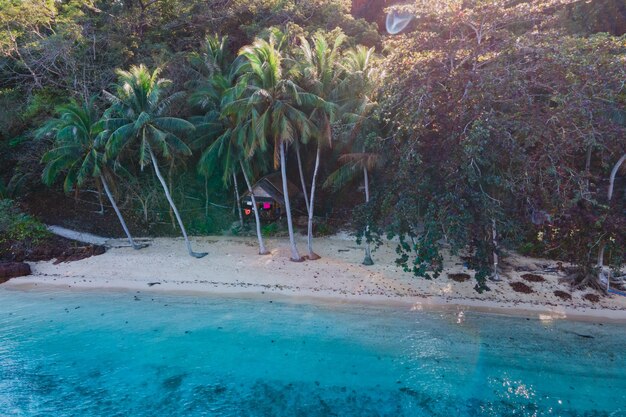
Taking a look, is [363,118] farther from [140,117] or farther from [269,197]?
[140,117]

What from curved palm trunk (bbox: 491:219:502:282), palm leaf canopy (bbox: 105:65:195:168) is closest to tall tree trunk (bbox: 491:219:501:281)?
curved palm trunk (bbox: 491:219:502:282)

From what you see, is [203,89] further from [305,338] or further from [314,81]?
[305,338]

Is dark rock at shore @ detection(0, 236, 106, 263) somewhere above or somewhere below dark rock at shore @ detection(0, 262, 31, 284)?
above

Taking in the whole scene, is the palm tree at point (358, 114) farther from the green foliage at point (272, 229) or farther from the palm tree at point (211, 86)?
the palm tree at point (211, 86)

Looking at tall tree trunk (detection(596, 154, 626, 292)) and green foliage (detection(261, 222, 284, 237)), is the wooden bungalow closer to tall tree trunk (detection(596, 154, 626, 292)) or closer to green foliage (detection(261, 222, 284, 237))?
green foliage (detection(261, 222, 284, 237))

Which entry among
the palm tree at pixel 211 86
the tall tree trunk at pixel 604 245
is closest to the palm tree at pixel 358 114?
the palm tree at pixel 211 86
